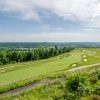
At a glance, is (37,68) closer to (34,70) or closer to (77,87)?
(34,70)

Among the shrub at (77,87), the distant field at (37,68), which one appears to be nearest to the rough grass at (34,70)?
the distant field at (37,68)

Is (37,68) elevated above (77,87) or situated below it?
below

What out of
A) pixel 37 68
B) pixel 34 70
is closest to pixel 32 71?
pixel 34 70

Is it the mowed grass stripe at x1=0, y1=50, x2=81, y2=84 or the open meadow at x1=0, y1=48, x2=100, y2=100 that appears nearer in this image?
the open meadow at x1=0, y1=48, x2=100, y2=100

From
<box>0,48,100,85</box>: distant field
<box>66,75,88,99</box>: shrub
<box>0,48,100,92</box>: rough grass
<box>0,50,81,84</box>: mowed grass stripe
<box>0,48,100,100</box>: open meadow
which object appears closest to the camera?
<box>66,75,88,99</box>: shrub

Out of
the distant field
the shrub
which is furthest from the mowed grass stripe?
the shrub

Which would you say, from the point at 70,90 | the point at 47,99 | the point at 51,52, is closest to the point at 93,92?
the point at 70,90

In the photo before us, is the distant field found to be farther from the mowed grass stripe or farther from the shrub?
the shrub

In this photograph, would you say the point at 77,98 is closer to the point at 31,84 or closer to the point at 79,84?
the point at 79,84

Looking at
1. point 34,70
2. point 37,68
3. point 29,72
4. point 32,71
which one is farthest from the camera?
point 37,68

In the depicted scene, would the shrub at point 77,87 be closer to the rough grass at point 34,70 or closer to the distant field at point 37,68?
the rough grass at point 34,70

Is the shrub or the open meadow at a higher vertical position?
the shrub
